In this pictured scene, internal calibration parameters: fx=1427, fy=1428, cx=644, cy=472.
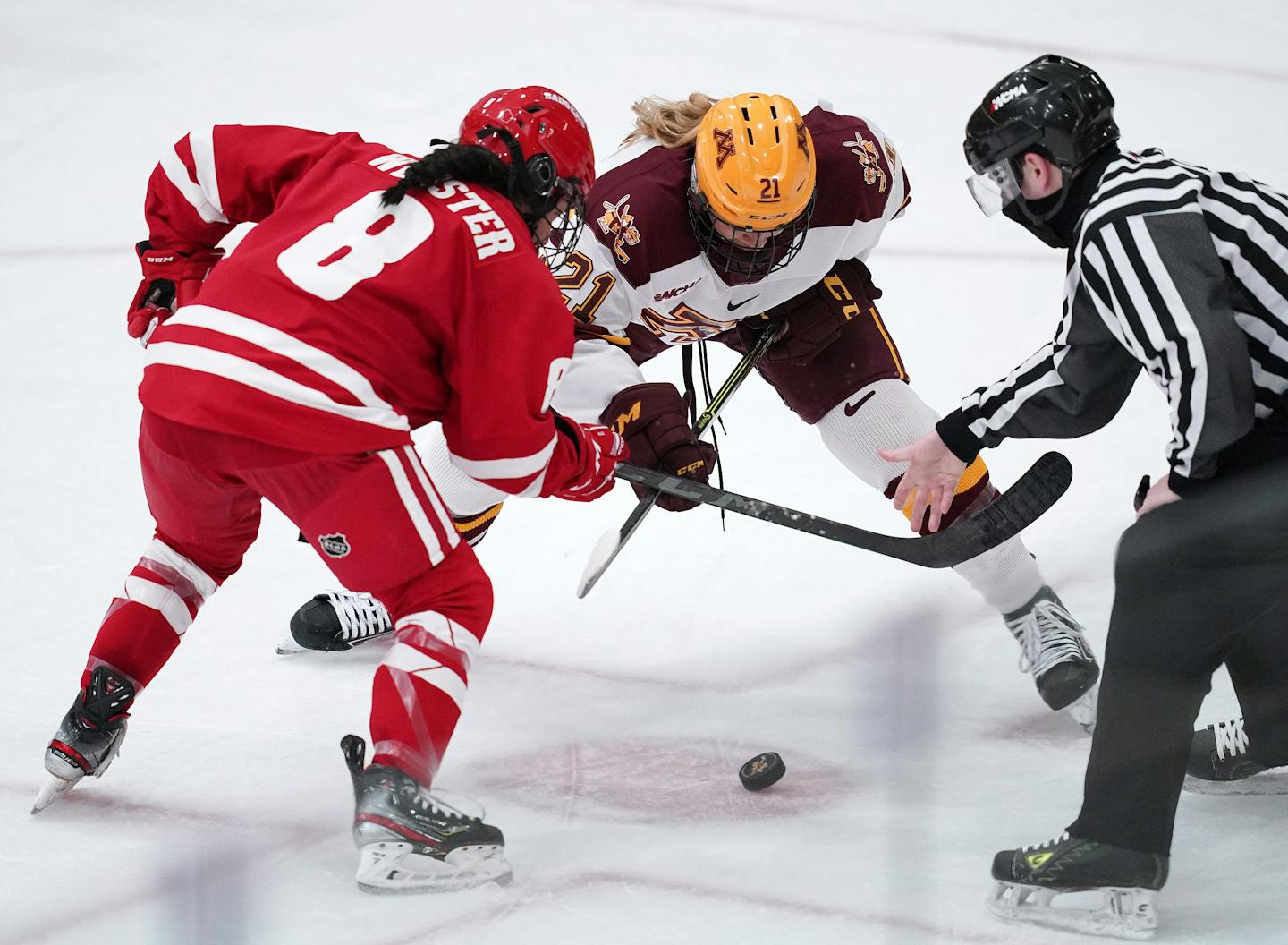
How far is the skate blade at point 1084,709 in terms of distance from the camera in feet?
6.91

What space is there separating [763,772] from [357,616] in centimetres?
82

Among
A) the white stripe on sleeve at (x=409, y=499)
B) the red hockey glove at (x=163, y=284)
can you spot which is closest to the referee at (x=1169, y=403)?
the white stripe on sleeve at (x=409, y=499)

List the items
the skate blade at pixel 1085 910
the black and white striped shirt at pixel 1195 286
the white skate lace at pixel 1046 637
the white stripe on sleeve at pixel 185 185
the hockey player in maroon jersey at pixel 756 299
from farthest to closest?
1. the white skate lace at pixel 1046 637
2. the hockey player in maroon jersey at pixel 756 299
3. the white stripe on sleeve at pixel 185 185
4. the skate blade at pixel 1085 910
5. the black and white striped shirt at pixel 1195 286

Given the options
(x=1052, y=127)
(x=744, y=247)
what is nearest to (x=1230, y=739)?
(x=1052, y=127)

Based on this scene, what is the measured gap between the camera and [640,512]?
2189 mm

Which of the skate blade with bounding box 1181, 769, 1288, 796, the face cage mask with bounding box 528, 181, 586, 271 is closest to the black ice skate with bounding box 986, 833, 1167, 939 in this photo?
the skate blade with bounding box 1181, 769, 1288, 796

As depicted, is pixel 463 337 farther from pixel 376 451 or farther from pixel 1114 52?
pixel 1114 52

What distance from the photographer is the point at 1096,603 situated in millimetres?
2113

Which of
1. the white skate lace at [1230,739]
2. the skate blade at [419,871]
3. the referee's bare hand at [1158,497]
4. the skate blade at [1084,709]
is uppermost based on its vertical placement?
the referee's bare hand at [1158,497]

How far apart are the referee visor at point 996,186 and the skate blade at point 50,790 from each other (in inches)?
Result: 55.9

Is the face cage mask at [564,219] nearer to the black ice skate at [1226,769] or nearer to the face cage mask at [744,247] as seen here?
the face cage mask at [744,247]

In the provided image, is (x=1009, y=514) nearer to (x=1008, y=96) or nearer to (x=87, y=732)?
(x=1008, y=96)

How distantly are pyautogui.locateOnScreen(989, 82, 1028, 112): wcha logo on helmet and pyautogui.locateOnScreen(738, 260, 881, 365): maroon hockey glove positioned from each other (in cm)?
67

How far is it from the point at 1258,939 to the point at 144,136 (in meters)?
3.61
